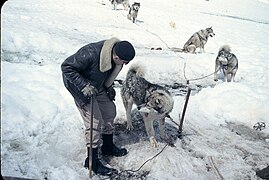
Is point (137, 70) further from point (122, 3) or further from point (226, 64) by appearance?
point (122, 3)

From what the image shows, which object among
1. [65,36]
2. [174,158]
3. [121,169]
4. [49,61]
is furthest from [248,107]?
[65,36]

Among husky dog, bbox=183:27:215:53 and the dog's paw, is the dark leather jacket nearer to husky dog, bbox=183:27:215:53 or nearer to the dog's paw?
the dog's paw

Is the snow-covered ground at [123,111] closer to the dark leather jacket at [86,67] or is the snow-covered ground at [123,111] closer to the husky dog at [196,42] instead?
the husky dog at [196,42]

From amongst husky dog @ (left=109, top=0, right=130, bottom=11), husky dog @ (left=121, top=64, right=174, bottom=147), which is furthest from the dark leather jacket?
husky dog @ (left=109, top=0, right=130, bottom=11)

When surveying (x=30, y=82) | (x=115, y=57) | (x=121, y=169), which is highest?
(x=115, y=57)

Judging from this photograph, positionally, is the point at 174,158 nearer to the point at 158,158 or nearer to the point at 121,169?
the point at 158,158

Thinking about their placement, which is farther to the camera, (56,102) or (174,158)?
(56,102)

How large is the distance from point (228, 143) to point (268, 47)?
11.2m

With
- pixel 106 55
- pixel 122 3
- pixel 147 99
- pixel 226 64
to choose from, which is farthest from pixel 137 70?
pixel 122 3

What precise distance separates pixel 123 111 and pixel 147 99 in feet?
4.18

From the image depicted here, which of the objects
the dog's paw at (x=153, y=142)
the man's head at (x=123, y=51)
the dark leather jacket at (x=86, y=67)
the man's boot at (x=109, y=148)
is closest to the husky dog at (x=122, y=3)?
the dog's paw at (x=153, y=142)

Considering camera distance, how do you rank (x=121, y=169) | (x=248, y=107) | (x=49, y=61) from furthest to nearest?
(x=49, y=61) < (x=248, y=107) < (x=121, y=169)

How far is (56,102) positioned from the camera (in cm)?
625

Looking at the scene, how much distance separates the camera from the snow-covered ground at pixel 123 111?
4.85 metres
